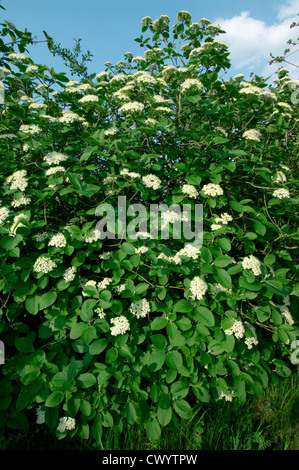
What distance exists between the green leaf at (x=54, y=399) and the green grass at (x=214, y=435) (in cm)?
37

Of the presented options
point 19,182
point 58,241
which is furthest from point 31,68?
point 58,241

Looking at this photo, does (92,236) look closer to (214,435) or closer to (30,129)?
(30,129)

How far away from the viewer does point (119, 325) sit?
60.0 inches

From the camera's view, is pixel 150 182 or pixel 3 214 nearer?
pixel 3 214

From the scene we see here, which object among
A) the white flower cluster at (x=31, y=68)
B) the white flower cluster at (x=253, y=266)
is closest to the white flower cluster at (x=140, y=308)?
the white flower cluster at (x=253, y=266)

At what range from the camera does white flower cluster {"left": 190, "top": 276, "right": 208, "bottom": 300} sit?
1.50 metres

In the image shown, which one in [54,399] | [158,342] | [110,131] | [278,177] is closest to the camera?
[54,399]

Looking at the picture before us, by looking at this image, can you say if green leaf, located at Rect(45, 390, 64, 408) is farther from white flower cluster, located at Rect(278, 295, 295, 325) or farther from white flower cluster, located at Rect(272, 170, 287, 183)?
white flower cluster, located at Rect(272, 170, 287, 183)

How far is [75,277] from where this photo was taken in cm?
170

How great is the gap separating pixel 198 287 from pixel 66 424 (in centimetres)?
106

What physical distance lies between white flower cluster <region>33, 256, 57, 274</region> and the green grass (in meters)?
1.02

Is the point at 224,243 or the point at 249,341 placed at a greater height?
the point at 224,243

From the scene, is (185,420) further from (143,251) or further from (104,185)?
(104,185)
